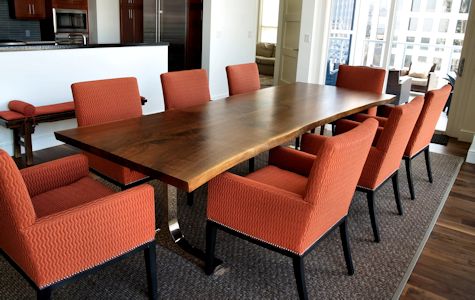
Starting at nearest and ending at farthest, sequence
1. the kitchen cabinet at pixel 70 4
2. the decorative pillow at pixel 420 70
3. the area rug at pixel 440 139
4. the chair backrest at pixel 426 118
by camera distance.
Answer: the chair backrest at pixel 426 118 < the area rug at pixel 440 139 < the kitchen cabinet at pixel 70 4 < the decorative pillow at pixel 420 70

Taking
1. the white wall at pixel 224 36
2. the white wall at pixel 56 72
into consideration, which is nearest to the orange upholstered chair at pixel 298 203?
the white wall at pixel 56 72

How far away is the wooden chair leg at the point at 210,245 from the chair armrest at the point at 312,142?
957 mm

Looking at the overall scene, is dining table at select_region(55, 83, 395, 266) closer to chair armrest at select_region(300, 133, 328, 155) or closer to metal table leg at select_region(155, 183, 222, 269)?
metal table leg at select_region(155, 183, 222, 269)

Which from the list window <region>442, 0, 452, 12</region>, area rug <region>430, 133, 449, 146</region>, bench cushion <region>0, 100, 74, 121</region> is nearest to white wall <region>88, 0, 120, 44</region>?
bench cushion <region>0, 100, 74, 121</region>

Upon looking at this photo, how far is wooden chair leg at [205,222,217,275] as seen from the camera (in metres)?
2.04

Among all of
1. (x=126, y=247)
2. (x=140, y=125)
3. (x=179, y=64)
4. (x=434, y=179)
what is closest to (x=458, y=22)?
(x=434, y=179)

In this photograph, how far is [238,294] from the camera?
203 cm

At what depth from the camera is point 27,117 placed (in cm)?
335

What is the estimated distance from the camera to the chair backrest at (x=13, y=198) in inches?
52.5

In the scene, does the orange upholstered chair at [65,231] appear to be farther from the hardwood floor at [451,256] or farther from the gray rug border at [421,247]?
the hardwood floor at [451,256]

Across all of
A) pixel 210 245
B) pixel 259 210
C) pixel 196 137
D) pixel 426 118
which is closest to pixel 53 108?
pixel 196 137

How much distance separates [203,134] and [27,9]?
5.27m

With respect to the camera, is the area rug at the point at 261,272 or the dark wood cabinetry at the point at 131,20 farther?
the dark wood cabinetry at the point at 131,20

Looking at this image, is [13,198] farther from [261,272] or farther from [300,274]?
[261,272]
